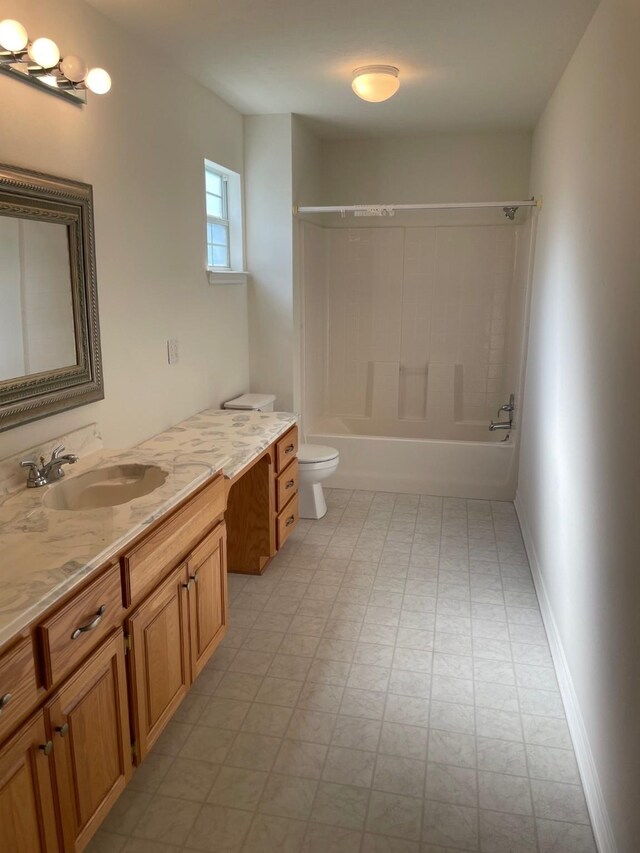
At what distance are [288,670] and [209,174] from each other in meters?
2.72

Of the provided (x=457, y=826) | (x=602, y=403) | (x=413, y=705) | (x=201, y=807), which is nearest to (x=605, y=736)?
(x=457, y=826)

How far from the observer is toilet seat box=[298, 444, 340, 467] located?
3.91 meters

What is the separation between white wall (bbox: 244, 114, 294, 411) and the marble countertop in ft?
4.49

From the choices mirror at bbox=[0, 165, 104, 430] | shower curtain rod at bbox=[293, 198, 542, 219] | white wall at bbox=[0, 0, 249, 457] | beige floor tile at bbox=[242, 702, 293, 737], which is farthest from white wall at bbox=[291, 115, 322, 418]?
beige floor tile at bbox=[242, 702, 293, 737]

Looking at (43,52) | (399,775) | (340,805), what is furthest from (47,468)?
(399,775)

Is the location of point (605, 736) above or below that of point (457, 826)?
above

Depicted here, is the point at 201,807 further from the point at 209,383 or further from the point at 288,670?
the point at 209,383

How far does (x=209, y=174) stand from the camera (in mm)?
3785

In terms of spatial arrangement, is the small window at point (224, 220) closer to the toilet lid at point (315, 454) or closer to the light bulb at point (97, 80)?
the toilet lid at point (315, 454)

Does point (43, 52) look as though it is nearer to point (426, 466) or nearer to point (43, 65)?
point (43, 65)

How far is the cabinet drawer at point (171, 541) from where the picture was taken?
1.76 metres

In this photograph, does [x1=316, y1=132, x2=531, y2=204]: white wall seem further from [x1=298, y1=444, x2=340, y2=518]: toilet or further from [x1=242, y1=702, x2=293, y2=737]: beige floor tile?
[x1=242, y1=702, x2=293, y2=737]: beige floor tile

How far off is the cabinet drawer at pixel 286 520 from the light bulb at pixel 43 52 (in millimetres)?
2139

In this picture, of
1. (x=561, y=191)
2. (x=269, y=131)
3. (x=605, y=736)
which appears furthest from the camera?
(x=269, y=131)
